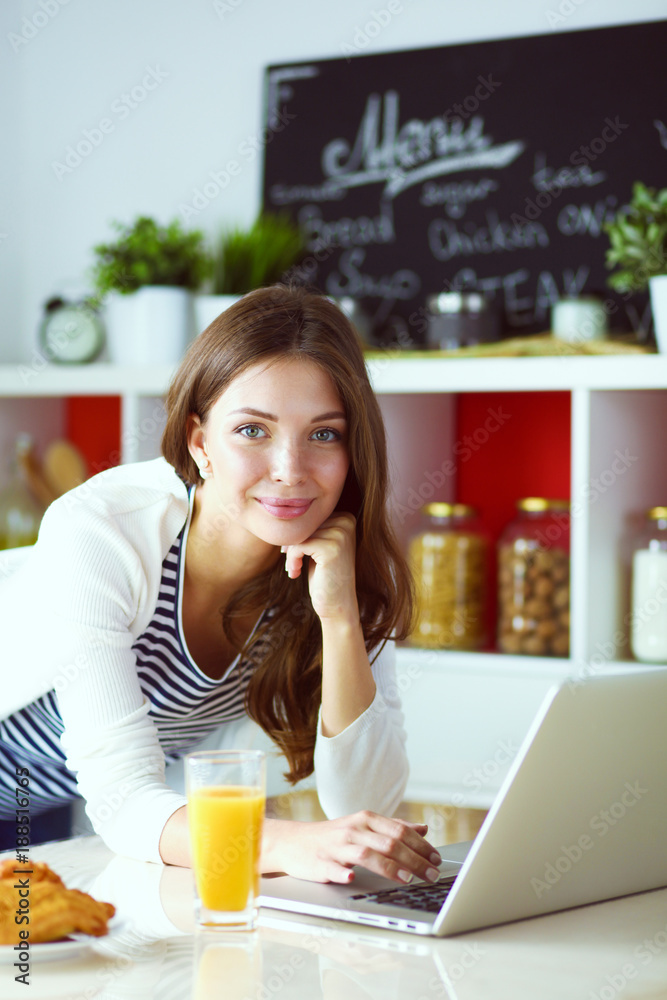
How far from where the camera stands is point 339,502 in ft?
4.68

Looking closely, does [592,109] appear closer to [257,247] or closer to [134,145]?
[257,247]

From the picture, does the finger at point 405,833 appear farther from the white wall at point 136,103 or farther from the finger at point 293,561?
the white wall at point 136,103

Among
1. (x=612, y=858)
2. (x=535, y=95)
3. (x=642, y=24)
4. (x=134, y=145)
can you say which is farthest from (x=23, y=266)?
(x=612, y=858)

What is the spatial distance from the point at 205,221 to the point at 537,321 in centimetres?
79

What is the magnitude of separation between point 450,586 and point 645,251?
66 centimetres

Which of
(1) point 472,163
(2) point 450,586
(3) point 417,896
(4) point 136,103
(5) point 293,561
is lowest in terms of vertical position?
(3) point 417,896

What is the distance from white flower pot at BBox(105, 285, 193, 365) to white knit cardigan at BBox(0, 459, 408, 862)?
946mm

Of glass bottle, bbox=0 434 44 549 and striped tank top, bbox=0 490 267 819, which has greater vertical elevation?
glass bottle, bbox=0 434 44 549

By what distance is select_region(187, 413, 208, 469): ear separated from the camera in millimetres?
1332

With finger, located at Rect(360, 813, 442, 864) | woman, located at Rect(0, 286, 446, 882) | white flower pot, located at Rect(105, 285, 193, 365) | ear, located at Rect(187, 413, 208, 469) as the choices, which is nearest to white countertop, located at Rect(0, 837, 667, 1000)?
finger, located at Rect(360, 813, 442, 864)

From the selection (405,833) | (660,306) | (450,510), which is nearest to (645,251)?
A: (660,306)

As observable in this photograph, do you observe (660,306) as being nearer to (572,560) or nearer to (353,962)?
(572,560)

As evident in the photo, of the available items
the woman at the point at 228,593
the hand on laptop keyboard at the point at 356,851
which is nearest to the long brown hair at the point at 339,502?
the woman at the point at 228,593

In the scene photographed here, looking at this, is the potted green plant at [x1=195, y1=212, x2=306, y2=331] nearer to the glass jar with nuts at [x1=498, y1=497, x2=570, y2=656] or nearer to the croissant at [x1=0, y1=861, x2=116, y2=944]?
the glass jar with nuts at [x1=498, y1=497, x2=570, y2=656]
